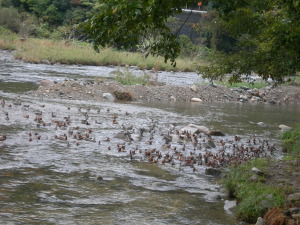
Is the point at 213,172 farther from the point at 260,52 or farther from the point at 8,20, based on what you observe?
the point at 8,20

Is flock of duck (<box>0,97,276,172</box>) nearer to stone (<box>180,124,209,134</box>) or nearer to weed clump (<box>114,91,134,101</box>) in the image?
stone (<box>180,124,209,134</box>)

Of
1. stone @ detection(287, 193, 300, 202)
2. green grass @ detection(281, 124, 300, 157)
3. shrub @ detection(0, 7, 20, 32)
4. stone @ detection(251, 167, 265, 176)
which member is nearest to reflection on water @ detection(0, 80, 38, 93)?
green grass @ detection(281, 124, 300, 157)

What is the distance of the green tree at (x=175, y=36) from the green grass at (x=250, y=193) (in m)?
2.16

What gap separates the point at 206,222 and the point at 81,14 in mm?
54592

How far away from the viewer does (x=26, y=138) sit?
458 inches

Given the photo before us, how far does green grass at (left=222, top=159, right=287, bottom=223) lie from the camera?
695cm

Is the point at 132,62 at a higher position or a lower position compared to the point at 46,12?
lower

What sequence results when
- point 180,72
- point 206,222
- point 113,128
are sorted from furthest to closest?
point 180,72 → point 113,128 → point 206,222

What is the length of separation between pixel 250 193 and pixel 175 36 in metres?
2.76

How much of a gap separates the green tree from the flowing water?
7.47ft

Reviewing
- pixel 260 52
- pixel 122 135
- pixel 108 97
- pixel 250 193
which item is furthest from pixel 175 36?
pixel 108 97

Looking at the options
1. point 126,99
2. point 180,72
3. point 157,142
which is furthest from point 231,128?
point 180,72

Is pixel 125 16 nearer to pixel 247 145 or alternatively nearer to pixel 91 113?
pixel 247 145

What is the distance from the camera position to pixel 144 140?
1255 cm
